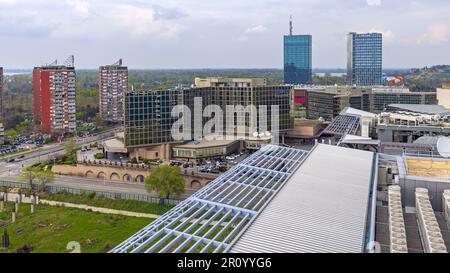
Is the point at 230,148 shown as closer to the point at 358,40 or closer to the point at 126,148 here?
the point at 126,148

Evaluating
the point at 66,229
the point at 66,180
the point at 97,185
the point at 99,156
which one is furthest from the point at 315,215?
the point at 99,156

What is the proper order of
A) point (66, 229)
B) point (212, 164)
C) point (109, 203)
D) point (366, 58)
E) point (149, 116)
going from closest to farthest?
point (66, 229) < point (109, 203) < point (212, 164) < point (149, 116) < point (366, 58)

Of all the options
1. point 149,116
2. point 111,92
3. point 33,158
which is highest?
point 111,92

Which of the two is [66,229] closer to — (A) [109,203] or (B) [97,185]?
(A) [109,203]

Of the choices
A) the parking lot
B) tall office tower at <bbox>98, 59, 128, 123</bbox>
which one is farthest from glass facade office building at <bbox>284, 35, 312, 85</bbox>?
the parking lot

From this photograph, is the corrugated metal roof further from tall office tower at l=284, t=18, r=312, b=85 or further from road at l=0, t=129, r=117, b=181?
tall office tower at l=284, t=18, r=312, b=85
